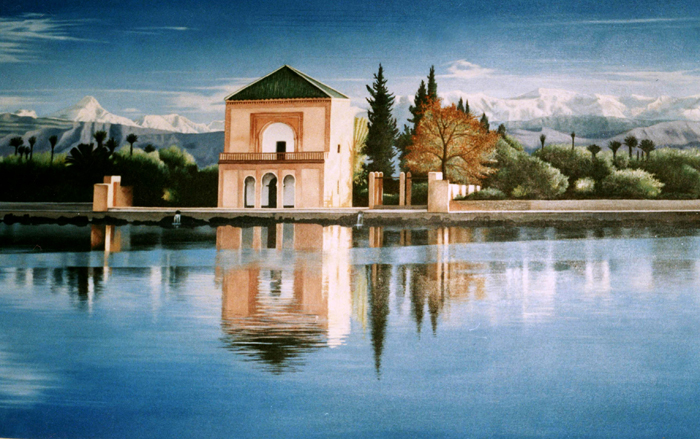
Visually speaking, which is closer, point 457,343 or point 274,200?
point 457,343

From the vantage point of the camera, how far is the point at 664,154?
301 inches

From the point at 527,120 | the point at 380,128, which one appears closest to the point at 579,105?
the point at 527,120

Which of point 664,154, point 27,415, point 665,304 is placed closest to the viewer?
point 27,415

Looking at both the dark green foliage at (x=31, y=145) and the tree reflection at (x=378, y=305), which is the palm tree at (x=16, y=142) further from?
the tree reflection at (x=378, y=305)

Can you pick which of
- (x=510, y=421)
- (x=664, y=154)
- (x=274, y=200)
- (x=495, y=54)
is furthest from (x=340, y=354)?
(x=274, y=200)

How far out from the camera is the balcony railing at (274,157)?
31.8 ft

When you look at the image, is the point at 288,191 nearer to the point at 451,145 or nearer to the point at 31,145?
the point at 451,145

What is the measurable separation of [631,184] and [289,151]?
5.09 metres

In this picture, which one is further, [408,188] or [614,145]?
[408,188]

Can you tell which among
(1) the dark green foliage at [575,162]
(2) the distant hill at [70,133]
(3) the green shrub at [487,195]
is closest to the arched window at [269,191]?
(2) the distant hill at [70,133]

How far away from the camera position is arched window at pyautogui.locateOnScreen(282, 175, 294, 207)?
10.1 meters

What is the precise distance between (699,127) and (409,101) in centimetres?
293

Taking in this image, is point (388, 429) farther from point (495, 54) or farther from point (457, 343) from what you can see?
point (495, 54)

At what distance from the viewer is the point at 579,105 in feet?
21.0
